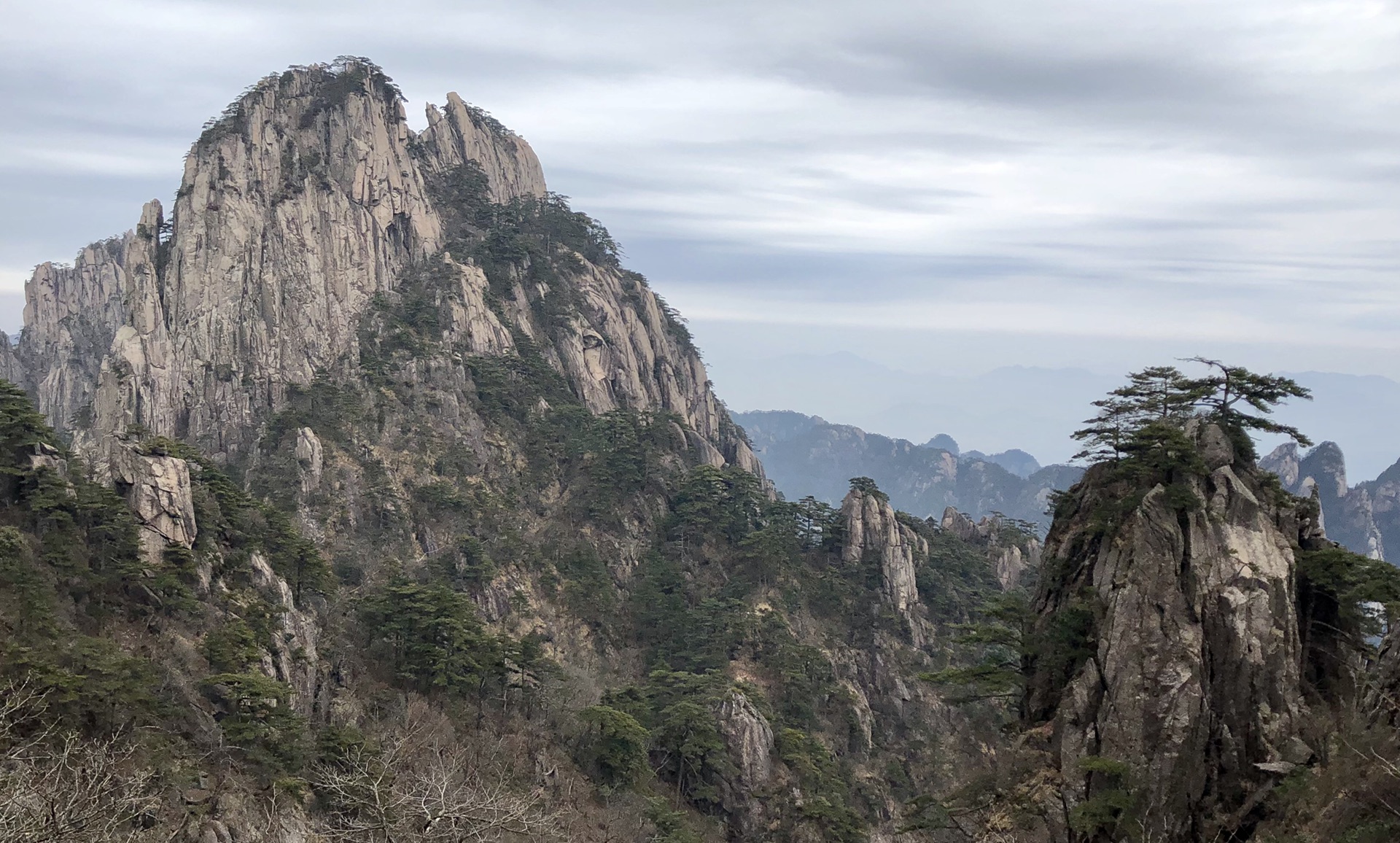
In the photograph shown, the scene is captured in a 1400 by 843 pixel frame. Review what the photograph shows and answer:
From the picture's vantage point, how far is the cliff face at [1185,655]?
22.2 m

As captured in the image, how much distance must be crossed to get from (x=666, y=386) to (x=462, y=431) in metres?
33.2

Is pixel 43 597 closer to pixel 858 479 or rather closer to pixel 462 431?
pixel 462 431

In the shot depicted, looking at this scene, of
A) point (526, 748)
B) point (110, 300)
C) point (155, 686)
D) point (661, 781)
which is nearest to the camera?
point (155, 686)

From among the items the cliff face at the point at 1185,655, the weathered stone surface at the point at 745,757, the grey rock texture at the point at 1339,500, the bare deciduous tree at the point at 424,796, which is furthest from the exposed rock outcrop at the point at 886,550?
the grey rock texture at the point at 1339,500

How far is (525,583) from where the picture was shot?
231 ft

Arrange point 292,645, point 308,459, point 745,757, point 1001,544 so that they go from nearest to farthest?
1. point 292,645
2. point 745,757
3. point 308,459
4. point 1001,544

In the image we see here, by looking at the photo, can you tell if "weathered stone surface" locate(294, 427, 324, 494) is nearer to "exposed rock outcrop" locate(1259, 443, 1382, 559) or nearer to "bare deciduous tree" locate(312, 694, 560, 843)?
"bare deciduous tree" locate(312, 694, 560, 843)

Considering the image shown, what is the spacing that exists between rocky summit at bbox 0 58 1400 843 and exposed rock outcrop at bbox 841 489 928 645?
0.34 metres

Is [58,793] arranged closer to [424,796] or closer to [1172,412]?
[424,796]

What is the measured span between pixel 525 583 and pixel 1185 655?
178ft

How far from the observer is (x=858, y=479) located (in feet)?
263

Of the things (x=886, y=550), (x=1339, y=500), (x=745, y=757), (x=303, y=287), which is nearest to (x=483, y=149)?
(x=303, y=287)

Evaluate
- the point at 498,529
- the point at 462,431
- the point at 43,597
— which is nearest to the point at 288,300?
the point at 462,431

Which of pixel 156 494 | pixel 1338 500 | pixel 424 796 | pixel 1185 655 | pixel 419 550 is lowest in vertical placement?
pixel 419 550
